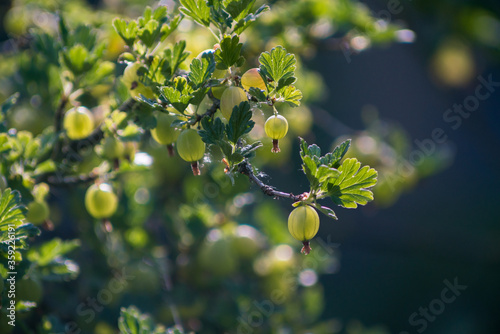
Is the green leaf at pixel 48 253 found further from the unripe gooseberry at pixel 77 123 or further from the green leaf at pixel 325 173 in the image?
the green leaf at pixel 325 173

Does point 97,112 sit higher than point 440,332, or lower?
higher

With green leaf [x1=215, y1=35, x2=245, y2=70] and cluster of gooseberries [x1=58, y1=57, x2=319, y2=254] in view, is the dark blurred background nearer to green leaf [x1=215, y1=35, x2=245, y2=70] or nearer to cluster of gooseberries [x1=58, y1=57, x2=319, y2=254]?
cluster of gooseberries [x1=58, y1=57, x2=319, y2=254]

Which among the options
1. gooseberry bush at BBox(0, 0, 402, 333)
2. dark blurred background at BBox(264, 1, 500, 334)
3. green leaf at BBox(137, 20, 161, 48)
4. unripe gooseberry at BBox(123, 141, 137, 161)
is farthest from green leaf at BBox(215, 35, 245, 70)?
dark blurred background at BBox(264, 1, 500, 334)

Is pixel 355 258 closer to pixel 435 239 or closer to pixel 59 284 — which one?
pixel 435 239

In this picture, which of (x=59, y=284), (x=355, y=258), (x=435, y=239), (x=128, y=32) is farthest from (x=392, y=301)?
(x=128, y=32)

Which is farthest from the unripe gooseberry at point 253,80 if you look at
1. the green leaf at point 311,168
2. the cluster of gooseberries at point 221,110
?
the green leaf at point 311,168

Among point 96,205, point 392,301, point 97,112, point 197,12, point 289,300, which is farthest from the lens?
point 392,301

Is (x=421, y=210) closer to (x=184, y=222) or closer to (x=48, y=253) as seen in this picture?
(x=184, y=222)
